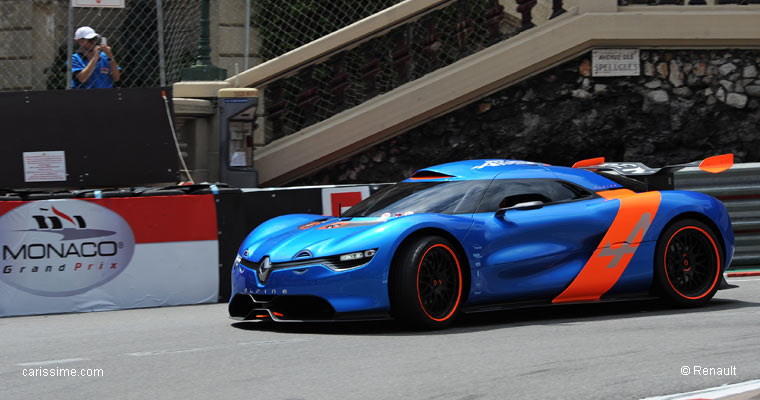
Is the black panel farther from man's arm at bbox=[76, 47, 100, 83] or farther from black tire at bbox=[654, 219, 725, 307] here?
black tire at bbox=[654, 219, 725, 307]

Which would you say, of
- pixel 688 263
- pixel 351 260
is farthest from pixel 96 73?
pixel 688 263

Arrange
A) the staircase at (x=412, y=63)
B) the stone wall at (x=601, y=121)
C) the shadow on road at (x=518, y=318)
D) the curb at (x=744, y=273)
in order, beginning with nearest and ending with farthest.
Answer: the shadow on road at (x=518, y=318) → the curb at (x=744, y=273) → the staircase at (x=412, y=63) → the stone wall at (x=601, y=121)

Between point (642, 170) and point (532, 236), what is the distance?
3.36m

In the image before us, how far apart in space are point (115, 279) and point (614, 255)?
4603mm

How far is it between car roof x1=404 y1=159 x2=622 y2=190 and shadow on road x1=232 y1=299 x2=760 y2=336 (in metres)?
1.04

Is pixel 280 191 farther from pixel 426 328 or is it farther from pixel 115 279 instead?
pixel 426 328

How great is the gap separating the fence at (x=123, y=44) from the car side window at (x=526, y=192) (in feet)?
23.9

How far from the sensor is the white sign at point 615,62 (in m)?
15.0

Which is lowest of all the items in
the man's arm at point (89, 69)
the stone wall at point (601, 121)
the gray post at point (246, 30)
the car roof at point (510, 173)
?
the car roof at point (510, 173)

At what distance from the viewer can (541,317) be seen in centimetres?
859

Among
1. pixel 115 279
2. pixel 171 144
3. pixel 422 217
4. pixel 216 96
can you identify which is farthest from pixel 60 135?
pixel 422 217

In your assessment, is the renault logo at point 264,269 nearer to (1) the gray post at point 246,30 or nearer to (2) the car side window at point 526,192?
(2) the car side window at point 526,192

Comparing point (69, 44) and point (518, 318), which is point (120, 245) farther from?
point (69, 44)

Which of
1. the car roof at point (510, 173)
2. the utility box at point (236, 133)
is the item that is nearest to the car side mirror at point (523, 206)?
the car roof at point (510, 173)
